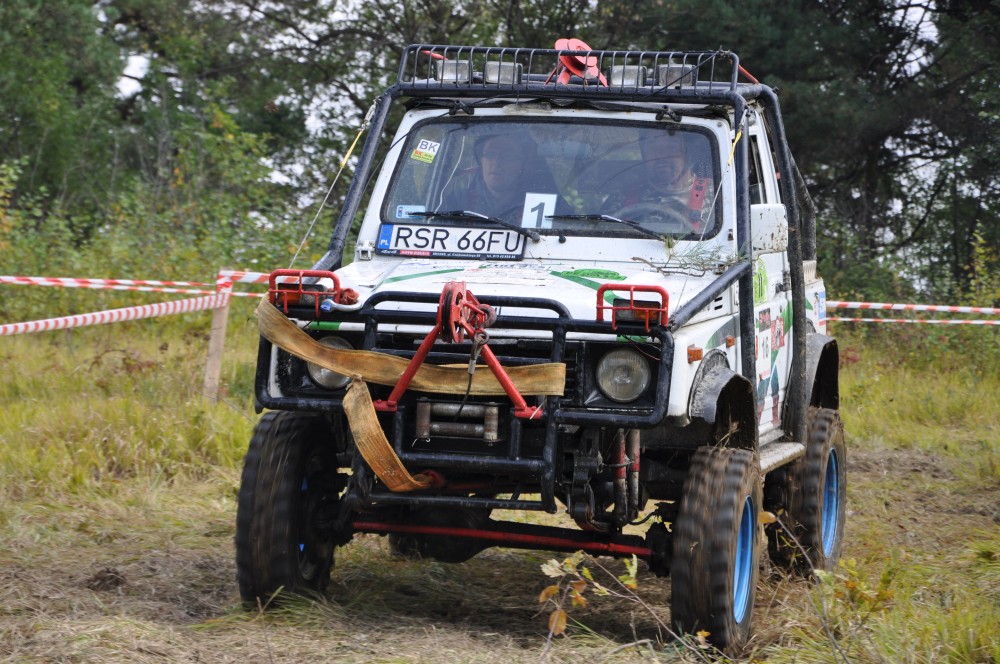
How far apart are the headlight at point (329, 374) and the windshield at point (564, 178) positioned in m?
1.00

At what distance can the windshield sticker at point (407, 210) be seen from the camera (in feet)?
19.0

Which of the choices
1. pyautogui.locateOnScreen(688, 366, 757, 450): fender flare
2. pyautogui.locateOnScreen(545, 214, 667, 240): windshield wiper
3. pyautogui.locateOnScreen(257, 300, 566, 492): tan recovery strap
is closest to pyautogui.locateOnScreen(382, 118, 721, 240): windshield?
pyautogui.locateOnScreen(545, 214, 667, 240): windshield wiper

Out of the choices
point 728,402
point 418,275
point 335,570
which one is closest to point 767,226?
point 728,402

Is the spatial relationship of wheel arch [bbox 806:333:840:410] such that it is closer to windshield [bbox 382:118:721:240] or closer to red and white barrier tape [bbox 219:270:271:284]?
windshield [bbox 382:118:721:240]

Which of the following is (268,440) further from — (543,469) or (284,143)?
(284,143)

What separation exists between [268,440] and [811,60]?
1408 cm

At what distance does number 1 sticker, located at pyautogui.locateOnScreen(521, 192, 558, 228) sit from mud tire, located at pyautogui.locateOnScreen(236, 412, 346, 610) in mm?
1202

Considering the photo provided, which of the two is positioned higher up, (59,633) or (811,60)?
(811,60)

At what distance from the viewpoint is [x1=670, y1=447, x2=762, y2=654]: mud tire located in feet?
15.3

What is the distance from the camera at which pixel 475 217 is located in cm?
565

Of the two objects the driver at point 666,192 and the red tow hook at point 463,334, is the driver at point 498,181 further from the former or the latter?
the red tow hook at point 463,334

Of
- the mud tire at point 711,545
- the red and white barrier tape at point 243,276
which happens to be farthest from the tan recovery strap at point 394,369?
the red and white barrier tape at point 243,276

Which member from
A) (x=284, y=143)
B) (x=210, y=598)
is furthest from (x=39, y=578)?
(x=284, y=143)

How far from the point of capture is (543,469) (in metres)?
4.49
